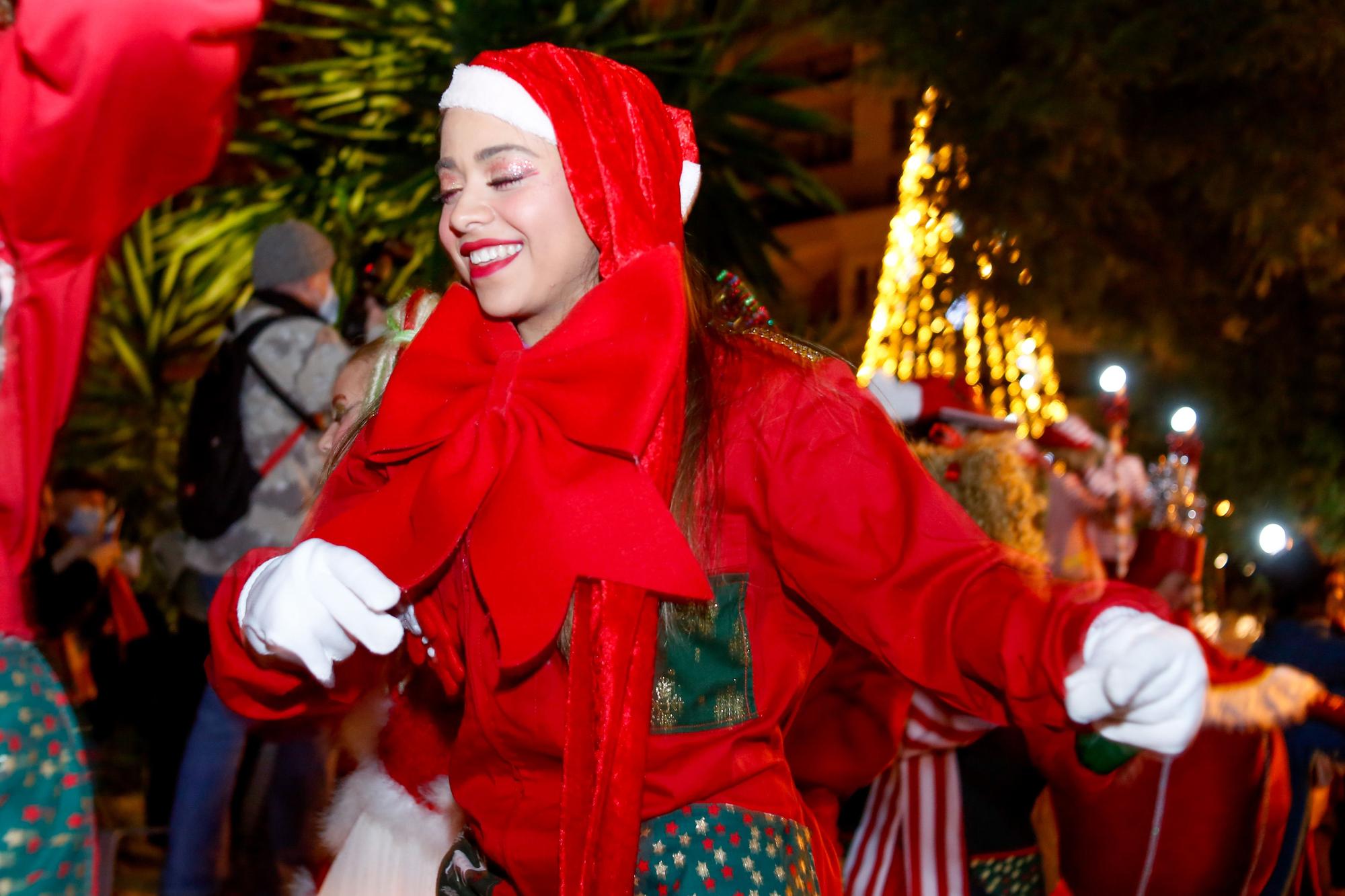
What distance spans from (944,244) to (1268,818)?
3.53 metres

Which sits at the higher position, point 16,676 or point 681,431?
point 681,431

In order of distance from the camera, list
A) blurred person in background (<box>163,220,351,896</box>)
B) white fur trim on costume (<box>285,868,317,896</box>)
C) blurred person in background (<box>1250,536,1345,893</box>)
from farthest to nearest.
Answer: blurred person in background (<box>163,220,351,896</box>) → blurred person in background (<box>1250,536,1345,893</box>) → white fur trim on costume (<box>285,868,317,896</box>)

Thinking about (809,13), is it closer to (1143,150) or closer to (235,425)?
(1143,150)

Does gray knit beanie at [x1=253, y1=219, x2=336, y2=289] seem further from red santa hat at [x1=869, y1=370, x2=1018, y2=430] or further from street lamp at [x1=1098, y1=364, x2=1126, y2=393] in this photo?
street lamp at [x1=1098, y1=364, x2=1126, y2=393]

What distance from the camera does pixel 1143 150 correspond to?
6.88m

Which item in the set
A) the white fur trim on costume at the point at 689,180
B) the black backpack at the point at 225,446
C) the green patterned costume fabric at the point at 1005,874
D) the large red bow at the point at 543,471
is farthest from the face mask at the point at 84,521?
the white fur trim on costume at the point at 689,180

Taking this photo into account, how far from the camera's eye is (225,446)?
4.33 metres

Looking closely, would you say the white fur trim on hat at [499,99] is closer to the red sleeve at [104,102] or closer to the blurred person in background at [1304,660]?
the red sleeve at [104,102]

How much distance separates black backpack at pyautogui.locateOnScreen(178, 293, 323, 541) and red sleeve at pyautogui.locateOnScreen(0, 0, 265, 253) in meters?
2.45

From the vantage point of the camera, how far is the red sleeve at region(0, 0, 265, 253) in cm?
177

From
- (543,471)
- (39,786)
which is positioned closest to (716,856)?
(543,471)

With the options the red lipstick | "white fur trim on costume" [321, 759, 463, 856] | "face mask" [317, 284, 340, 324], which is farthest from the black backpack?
the red lipstick

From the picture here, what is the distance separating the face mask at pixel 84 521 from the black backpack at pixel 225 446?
1841mm

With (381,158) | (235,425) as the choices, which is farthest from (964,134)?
(235,425)
